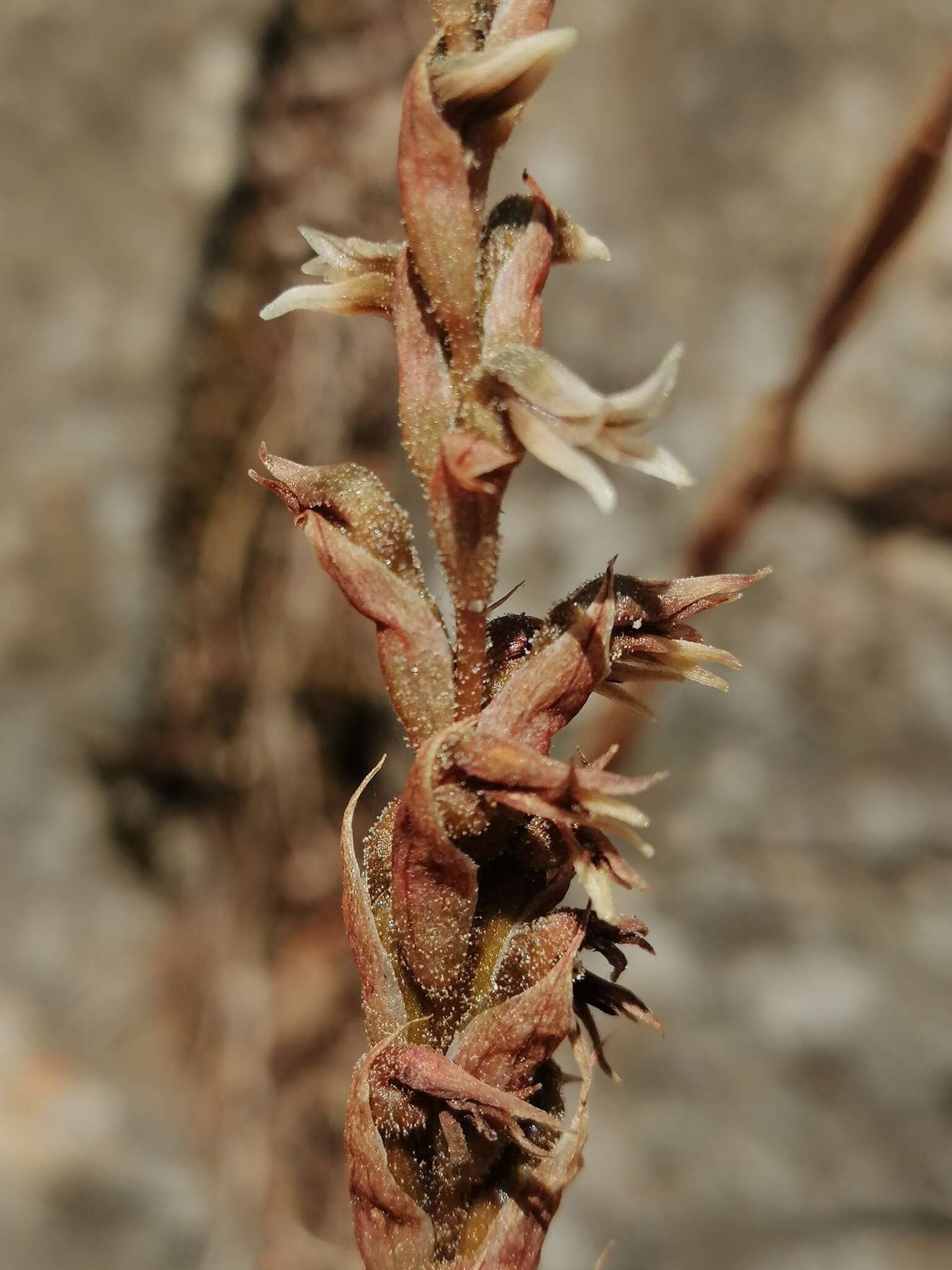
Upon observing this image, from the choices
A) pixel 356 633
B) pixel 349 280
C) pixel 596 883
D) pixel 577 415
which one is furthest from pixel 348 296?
pixel 356 633

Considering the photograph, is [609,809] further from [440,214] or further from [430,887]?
[440,214]

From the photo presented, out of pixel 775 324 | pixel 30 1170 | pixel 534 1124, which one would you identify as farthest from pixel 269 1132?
pixel 534 1124

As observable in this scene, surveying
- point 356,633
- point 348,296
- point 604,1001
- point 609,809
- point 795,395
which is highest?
point 348,296

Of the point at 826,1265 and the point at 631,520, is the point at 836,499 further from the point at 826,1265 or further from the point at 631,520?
A: the point at 826,1265

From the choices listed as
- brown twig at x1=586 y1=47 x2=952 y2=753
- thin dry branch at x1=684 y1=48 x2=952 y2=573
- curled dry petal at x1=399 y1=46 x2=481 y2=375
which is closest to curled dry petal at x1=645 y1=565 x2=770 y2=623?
curled dry petal at x1=399 y1=46 x2=481 y2=375

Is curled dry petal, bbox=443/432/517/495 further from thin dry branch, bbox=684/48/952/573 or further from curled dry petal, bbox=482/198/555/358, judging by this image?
thin dry branch, bbox=684/48/952/573

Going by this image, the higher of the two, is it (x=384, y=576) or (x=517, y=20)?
(x=517, y=20)

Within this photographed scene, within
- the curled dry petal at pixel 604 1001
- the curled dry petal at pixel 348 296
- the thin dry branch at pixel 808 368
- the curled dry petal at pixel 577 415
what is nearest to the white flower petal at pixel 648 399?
the curled dry petal at pixel 577 415
